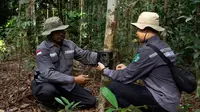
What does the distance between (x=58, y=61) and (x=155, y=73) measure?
1574 mm

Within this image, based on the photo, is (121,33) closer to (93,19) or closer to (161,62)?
(93,19)

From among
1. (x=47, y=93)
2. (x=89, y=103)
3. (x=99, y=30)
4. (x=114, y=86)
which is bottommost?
(x=89, y=103)

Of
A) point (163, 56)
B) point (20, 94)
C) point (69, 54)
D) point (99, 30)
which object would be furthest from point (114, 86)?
point (99, 30)

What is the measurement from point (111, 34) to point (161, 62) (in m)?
0.67

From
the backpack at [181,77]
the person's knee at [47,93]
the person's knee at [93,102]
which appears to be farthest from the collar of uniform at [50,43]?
the backpack at [181,77]

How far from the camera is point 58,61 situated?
4320 mm

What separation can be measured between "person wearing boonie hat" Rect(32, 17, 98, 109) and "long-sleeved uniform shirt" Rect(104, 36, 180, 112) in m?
0.79

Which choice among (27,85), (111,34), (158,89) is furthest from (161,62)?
(27,85)

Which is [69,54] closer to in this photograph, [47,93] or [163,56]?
[47,93]

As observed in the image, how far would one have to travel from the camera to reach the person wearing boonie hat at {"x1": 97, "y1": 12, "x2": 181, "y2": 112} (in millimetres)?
3295

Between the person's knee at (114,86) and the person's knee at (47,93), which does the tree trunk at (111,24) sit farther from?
the person's knee at (47,93)

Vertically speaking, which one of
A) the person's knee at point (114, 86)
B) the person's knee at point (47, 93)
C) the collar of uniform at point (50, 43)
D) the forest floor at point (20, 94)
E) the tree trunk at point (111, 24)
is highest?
the tree trunk at point (111, 24)

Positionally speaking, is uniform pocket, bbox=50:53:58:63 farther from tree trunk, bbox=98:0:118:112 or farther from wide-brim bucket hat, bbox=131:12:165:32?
wide-brim bucket hat, bbox=131:12:165:32

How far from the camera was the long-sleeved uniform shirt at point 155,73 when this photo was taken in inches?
129
